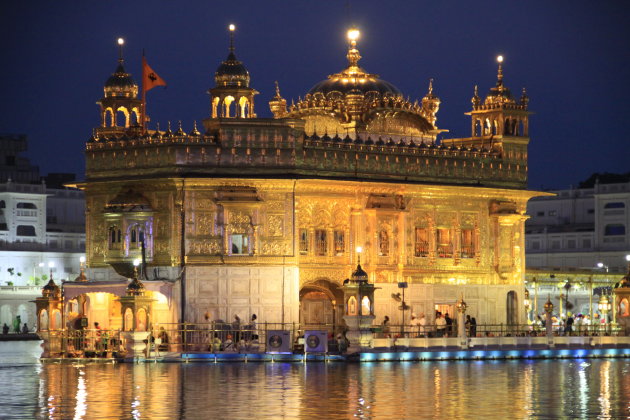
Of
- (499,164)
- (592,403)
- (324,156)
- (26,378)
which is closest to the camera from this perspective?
(592,403)

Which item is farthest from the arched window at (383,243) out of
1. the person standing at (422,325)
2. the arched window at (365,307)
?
the arched window at (365,307)

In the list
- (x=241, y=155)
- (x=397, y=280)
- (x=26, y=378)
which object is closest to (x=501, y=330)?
(x=397, y=280)

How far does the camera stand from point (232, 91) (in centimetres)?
5184

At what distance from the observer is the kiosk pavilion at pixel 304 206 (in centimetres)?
4984

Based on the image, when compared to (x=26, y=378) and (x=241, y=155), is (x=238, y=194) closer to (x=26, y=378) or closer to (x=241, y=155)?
(x=241, y=155)

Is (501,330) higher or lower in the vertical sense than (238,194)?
lower

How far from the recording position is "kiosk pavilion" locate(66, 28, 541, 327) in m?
49.8

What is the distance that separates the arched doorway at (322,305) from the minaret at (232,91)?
7.04 metres

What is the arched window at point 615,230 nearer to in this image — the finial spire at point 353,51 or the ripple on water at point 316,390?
the finial spire at point 353,51

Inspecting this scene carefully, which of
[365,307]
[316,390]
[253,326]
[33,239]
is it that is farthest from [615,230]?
[316,390]

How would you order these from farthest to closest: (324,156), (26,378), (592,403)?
(324,156) → (26,378) → (592,403)

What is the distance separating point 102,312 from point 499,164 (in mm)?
17494

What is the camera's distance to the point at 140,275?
50094 millimetres

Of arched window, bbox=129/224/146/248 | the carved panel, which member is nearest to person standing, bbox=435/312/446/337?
Answer: the carved panel
